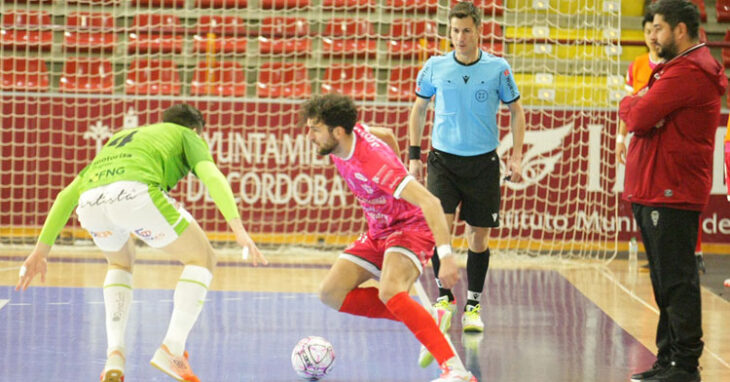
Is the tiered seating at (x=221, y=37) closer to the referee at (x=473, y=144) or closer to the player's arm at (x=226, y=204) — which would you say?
the referee at (x=473, y=144)

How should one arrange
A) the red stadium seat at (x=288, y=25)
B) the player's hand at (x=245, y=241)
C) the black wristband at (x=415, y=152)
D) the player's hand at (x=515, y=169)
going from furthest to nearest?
1. the red stadium seat at (x=288, y=25)
2. the black wristband at (x=415, y=152)
3. the player's hand at (x=515, y=169)
4. the player's hand at (x=245, y=241)

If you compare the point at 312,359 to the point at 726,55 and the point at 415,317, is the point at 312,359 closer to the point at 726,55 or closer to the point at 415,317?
the point at 415,317

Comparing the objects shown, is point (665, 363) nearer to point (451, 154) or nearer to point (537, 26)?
point (451, 154)

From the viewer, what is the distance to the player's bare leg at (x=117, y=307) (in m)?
4.60

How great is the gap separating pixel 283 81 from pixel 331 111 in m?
7.03

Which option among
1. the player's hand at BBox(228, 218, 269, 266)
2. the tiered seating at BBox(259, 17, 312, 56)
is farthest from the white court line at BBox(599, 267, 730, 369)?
the tiered seating at BBox(259, 17, 312, 56)

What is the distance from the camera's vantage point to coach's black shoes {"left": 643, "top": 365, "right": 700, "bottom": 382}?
4.88 m

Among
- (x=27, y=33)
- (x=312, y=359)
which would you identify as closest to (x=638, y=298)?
(x=312, y=359)

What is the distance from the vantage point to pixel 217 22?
12.2 m

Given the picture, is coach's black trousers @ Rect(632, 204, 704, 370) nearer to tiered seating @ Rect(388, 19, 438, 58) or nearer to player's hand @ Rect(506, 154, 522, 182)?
player's hand @ Rect(506, 154, 522, 182)

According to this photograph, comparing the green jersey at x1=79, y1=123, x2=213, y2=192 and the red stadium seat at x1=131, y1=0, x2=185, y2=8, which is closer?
the green jersey at x1=79, y1=123, x2=213, y2=192

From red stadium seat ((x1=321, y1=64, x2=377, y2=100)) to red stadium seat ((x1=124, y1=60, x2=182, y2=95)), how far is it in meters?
1.82

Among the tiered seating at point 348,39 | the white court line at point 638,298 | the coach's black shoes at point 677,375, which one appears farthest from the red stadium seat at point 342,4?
the coach's black shoes at point 677,375

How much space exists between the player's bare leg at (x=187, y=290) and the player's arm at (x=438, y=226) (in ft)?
3.39
